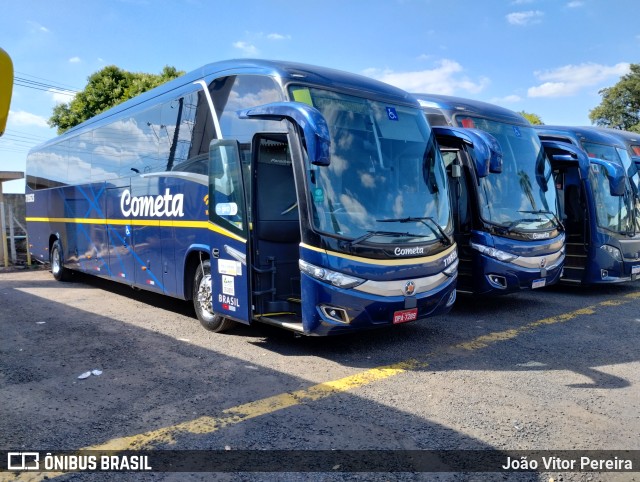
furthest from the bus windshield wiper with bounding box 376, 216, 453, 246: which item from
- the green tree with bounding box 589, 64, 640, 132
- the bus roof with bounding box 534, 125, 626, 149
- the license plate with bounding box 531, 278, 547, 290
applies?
the green tree with bounding box 589, 64, 640, 132

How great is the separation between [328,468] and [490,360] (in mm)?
3146

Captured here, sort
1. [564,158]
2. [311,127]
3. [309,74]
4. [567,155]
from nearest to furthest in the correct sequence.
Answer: [311,127] < [309,74] < [564,158] < [567,155]

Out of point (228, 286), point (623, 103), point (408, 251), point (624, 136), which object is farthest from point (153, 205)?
point (623, 103)

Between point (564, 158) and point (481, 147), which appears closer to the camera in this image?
point (481, 147)

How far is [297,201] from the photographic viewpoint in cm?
590

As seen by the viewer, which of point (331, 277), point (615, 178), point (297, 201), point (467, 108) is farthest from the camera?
point (615, 178)

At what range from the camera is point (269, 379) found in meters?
5.52

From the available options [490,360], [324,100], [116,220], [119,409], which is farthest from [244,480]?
[116,220]

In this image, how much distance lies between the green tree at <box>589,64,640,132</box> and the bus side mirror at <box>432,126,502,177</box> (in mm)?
39584

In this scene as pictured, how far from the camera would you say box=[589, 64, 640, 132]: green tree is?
1656 inches

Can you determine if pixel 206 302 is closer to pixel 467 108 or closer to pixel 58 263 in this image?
pixel 467 108

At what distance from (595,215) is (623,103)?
38644mm

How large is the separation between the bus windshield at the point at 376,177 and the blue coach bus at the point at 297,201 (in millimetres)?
15

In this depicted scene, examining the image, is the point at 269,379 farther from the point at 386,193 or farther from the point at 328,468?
the point at 386,193
